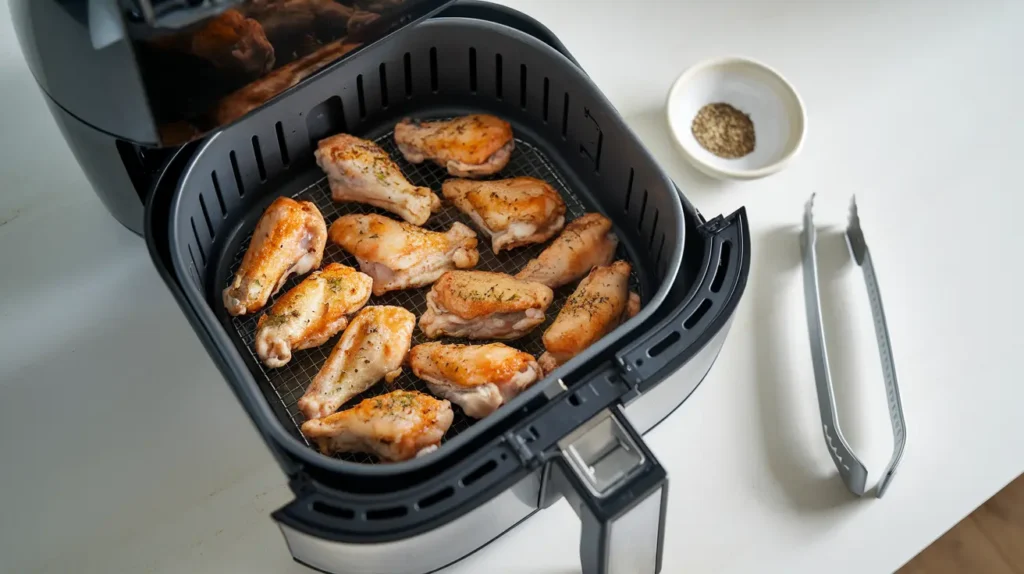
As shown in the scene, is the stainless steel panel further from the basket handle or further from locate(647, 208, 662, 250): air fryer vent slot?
locate(647, 208, 662, 250): air fryer vent slot

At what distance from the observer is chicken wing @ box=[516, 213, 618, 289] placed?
120 centimetres

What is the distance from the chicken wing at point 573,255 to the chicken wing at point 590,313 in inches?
0.7

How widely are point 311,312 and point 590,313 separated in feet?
1.02

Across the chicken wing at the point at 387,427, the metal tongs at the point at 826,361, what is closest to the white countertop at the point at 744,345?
the metal tongs at the point at 826,361

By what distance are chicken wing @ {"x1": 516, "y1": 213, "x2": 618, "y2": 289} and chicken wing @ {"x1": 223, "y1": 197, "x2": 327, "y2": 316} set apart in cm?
25

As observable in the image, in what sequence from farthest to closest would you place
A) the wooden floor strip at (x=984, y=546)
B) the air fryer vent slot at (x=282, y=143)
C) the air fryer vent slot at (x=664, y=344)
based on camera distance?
the wooden floor strip at (x=984, y=546) → the air fryer vent slot at (x=282, y=143) → the air fryer vent slot at (x=664, y=344)

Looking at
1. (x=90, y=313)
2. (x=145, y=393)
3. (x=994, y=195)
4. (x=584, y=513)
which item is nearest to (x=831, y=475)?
(x=584, y=513)

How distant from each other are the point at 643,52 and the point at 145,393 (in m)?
0.82

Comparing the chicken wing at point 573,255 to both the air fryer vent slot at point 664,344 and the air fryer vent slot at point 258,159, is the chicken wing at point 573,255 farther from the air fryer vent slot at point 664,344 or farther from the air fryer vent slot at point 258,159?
the air fryer vent slot at point 258,159

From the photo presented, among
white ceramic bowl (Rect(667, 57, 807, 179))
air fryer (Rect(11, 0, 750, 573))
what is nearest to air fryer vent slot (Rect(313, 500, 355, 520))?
air fryer (Rect(11, 0, 750, 573))

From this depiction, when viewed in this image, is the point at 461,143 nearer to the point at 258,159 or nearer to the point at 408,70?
the point at 408,70

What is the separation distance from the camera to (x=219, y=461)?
1.15m

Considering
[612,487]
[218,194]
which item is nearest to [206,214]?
[218,194]

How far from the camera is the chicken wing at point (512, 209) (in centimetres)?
122
